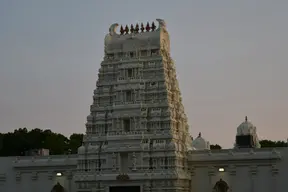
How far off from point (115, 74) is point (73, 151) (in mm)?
37314

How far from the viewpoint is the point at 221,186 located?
169 ft

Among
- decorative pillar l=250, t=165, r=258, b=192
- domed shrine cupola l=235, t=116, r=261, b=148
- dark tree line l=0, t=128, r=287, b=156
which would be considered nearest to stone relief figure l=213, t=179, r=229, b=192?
decorative pillar l=250, t=165, r=258, b=192

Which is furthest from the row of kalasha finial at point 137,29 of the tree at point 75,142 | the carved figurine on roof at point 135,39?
the tree at point 75,142

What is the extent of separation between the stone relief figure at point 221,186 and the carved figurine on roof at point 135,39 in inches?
501

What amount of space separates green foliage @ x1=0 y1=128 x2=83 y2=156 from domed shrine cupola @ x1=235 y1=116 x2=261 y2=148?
32637mm

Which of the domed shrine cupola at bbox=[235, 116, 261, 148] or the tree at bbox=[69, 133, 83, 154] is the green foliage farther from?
the domed shrine cupola at bbox=[235, 116, 261, 148]

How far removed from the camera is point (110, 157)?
169 ft

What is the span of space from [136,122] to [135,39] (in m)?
7.52

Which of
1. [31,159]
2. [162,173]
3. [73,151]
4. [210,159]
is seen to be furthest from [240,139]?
[73,151]

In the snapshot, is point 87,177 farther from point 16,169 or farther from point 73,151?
point 73,151

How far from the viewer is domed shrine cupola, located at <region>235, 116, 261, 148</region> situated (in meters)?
59.8

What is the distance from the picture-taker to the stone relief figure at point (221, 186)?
168ft

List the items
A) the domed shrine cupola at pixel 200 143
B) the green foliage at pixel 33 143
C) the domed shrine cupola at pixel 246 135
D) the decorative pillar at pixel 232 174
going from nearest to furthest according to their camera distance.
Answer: the decorative pillar at pixel 232 174
the domed shrine cupola at pixel 246 135
the domed shrine cupola at pixel 200 143
the green foliage at pixel 33 143

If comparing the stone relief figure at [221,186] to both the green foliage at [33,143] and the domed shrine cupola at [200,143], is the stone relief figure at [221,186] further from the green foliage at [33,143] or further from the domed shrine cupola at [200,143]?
the green foliage at [33,143]
